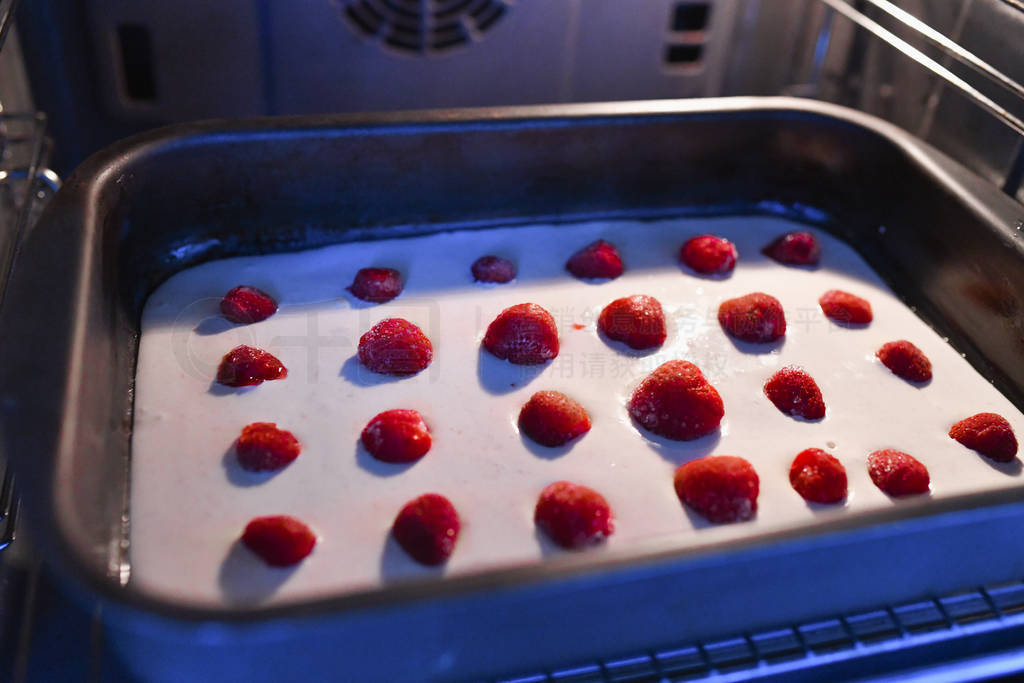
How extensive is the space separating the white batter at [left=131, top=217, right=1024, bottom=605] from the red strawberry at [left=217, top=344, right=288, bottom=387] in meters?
0.01

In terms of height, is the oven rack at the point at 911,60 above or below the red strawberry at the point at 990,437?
above

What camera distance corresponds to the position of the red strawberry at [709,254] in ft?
3.57

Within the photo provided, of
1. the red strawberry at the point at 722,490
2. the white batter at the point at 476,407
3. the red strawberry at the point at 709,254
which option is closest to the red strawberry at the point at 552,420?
the white batter at the point at 476,407

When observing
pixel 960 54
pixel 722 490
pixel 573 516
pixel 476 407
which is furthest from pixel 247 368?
pixel 960 54

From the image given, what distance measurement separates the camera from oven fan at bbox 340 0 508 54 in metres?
1.12

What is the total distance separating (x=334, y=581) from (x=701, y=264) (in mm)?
602

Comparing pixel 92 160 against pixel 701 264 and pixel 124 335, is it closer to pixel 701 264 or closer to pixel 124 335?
pixel 124 335

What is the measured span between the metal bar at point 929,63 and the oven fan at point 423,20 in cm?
46

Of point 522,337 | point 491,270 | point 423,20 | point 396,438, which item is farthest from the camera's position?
point 423,20

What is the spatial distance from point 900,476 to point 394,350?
0.49 meters

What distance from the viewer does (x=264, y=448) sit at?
792 millimetres

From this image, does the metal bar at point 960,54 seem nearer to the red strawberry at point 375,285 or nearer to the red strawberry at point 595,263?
the red strawberry at point 595,263

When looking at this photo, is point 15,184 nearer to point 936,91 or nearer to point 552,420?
point 552,420

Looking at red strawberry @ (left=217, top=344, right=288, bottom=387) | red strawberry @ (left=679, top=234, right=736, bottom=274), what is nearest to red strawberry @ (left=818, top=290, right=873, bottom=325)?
red strawberry @ (left=679, top=234, right=736, bottom=274)
